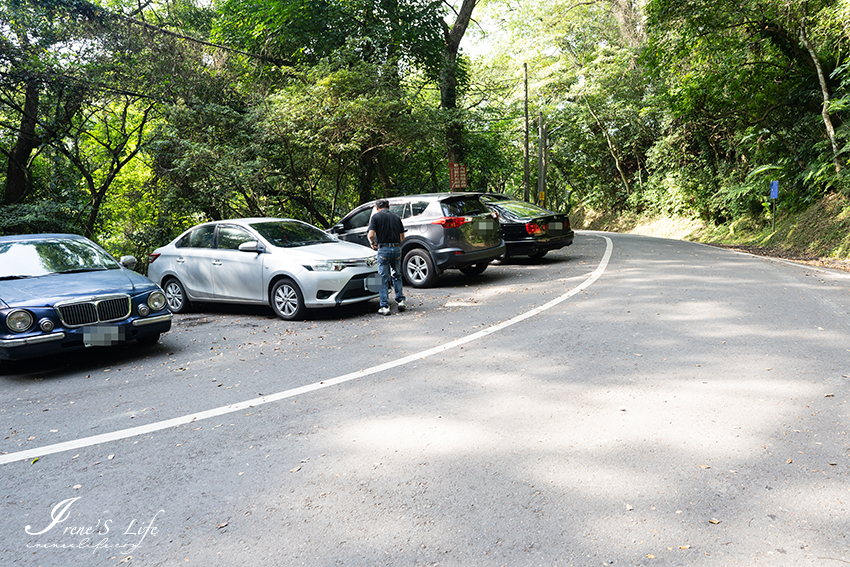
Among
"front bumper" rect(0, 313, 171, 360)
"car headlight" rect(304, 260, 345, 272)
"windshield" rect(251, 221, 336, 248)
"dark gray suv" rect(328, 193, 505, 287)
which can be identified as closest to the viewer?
"front bumper" rect(0, 313, 171, 360)

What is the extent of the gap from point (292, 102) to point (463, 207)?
7.41 metres

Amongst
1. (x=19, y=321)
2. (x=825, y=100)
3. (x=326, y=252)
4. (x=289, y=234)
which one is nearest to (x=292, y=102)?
(x=289, y=234)

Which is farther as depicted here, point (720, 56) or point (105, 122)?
point (720, 56)

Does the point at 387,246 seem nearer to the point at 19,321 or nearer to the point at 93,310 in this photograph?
the point at 93,310

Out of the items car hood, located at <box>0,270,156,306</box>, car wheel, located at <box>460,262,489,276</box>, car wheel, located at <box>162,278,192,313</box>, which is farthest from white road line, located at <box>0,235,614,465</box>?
car wheel, located at <box>162,278,192,313</box>

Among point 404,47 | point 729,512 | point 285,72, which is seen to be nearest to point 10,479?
point 729,512

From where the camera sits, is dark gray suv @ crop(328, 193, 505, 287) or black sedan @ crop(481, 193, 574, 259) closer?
dark gray suv @ crop(328, 193, 505, 287)

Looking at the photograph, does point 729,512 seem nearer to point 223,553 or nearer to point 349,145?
point 223,553

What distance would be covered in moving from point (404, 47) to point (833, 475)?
20.3 metres

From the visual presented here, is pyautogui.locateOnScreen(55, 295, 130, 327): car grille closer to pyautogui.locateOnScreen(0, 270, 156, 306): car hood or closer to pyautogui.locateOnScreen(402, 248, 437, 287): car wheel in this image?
pyautogui.locateOnScreen(0, 270, 156, 306): car hood

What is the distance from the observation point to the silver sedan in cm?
919

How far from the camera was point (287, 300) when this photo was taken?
9.48 metres

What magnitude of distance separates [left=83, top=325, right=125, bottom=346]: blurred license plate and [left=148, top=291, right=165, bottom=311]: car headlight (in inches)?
22.3

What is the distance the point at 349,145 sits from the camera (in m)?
16.6
